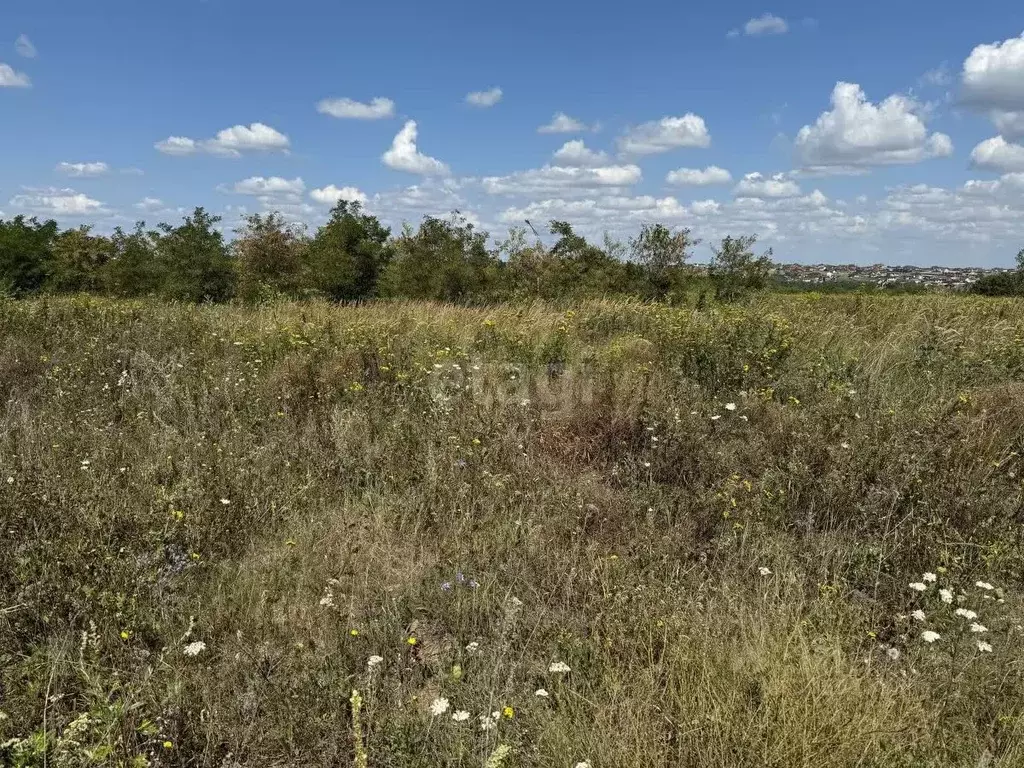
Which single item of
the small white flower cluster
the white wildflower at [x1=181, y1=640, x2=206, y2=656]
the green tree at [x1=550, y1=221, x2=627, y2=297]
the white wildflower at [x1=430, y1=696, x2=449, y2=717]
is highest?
the green tree at [x1=550, y1=221, x2=627, y2=297]

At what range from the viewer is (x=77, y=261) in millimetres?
41375

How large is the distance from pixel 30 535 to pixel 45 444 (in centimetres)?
143

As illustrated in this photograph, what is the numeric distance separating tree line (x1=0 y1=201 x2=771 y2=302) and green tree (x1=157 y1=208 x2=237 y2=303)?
0.17 ft

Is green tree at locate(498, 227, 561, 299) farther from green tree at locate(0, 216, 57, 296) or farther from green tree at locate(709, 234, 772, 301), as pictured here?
green tree at locate(0, 216, 57, 296)

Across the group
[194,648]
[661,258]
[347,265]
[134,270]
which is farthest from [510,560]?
[134,270]

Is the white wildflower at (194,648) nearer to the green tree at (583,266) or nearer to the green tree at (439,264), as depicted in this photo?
the green tree at (583,266)

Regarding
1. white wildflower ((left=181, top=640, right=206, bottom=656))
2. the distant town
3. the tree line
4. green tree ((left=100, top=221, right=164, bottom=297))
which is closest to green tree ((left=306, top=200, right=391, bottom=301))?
the tree line

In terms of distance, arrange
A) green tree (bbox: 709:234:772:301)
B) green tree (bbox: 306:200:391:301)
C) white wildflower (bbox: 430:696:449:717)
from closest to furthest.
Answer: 1. white wildflower (bbox: 430:696:449:717)
2. green tree (bbox: 709:234:772:301)
3. green tree (bbox: 306:200:391:301)

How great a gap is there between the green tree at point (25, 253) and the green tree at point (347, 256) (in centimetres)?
2197

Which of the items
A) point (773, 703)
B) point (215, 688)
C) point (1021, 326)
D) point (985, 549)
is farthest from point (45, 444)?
point (1021, 326)

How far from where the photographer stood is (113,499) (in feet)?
11.5

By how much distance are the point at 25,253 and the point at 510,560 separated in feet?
172

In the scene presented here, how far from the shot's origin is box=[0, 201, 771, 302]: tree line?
721 inches

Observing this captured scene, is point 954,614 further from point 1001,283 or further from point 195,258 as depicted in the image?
point 1001,283
